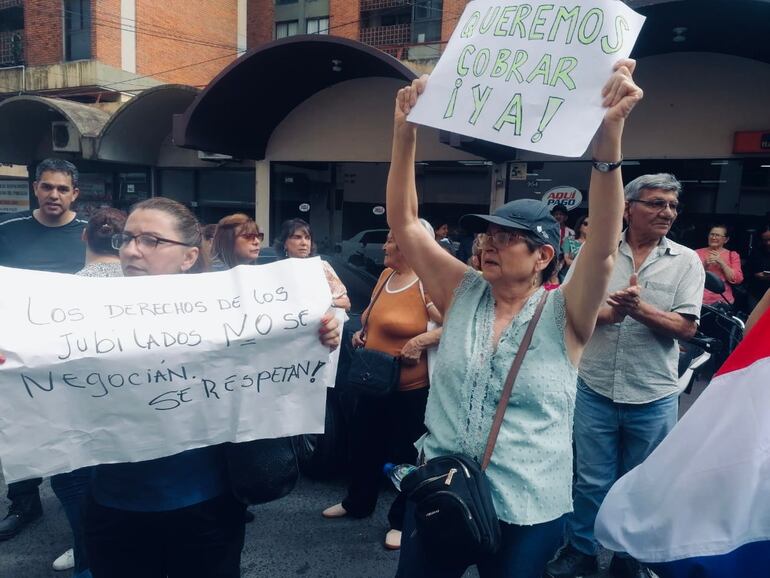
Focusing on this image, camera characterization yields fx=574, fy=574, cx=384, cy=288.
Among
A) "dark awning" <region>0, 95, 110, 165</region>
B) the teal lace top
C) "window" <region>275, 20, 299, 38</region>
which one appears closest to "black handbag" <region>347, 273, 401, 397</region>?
the teal lace top

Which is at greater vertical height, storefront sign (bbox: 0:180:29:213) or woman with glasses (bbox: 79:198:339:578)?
storefront sign (bbox: 0:180:29:213)

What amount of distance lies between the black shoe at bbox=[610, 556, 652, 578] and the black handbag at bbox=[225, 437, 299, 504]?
2.03m

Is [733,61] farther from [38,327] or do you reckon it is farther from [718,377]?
[38,327]

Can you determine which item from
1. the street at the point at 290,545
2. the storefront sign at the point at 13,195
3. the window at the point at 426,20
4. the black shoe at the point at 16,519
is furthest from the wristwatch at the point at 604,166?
the window at the point at 426,20

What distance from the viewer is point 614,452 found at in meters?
2.77

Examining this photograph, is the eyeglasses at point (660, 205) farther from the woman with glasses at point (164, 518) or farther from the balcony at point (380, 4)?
the balcony at point (380, 4)

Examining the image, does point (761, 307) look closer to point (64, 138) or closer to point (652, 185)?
point (652, 185)

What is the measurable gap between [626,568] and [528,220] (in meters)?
2.15

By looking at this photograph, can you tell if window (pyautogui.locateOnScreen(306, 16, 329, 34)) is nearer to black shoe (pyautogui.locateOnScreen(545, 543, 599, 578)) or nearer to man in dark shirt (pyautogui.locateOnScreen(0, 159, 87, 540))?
man in dark shirt (pyautogui.locateOnScreen(0, 159, 87, 540))

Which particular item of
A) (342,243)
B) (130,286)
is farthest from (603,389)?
(342,243)

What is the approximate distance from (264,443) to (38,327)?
741 millimetres

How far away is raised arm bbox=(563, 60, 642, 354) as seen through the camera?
146 cm

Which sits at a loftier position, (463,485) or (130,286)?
(130,286)

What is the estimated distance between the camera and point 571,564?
2871 millimetres
